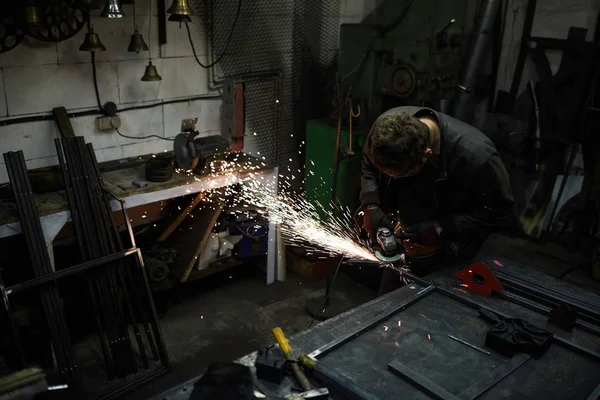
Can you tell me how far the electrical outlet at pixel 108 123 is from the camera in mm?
4156

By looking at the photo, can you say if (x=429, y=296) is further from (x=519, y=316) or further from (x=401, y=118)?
(x=401, y=118)

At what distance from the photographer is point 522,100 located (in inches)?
230

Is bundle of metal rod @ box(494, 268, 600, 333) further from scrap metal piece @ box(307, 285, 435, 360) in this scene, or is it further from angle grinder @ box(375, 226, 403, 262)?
angle grinder @ box(375, 226, 403, 262)

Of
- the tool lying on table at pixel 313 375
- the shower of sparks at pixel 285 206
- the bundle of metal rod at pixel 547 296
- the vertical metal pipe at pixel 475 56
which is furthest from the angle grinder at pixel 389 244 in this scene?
the vertical metal pipe at pixel 475 56

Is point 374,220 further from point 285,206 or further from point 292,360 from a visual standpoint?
point 285,206

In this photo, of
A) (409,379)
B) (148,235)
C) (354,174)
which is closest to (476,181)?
(409,379)

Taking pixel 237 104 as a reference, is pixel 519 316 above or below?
below

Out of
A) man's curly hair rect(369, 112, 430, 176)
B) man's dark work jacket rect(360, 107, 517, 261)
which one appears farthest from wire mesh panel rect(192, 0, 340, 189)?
man's curly hair rect(369, 112, 430, 176)

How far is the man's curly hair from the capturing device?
262 cm

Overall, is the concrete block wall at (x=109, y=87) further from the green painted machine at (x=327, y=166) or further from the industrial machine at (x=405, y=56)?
the industrial machine at (x=405, y=56)

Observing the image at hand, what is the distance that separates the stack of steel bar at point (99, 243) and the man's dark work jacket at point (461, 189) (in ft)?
6.58

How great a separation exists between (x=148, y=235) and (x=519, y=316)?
3.14m

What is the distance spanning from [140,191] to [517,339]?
104 inches

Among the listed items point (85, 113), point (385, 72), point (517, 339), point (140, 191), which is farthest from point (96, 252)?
point (385, 72)
